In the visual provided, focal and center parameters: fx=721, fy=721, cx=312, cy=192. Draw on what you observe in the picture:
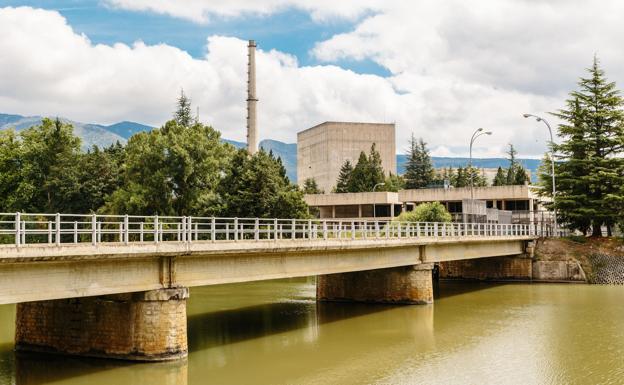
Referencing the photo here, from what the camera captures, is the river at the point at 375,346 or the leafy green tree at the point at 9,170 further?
the leafy green tree at the point at 9,170

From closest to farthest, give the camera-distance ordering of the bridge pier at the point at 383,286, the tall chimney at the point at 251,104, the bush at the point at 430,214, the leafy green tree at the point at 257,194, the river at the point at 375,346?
the river at the point at 375,346, the bridge pier at the point at 383,286, the leafy green tree at the point at 257,194, the bush at the point at 430,214, the tall chimney at the point at 251,104

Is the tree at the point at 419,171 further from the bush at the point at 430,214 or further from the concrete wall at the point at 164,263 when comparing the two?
the concrete wall at the point at 164,263

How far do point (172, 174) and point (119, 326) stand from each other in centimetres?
4384

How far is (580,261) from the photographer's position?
57344 mm

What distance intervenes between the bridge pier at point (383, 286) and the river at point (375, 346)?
0.86 metres

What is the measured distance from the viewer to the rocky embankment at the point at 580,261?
5606 centimetres

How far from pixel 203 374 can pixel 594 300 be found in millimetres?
29517

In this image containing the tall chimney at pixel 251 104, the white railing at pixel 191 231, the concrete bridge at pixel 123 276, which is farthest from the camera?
the tall chimney at pixel 251 104

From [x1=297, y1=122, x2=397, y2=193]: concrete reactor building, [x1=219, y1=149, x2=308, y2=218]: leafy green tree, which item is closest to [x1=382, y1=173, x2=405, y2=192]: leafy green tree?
[x1=297, y1=122, x2=397, y2=193]: concrete reactor building

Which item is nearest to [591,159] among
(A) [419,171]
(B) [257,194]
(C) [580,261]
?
(C) [580,261]

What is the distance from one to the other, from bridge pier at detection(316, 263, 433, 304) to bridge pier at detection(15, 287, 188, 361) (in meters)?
18.9

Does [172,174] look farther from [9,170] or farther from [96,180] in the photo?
[9,170]

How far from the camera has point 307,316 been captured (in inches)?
1480

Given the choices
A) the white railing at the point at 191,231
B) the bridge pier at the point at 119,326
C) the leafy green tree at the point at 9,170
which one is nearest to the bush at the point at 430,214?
the white railing at the point at 191,231
